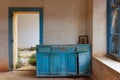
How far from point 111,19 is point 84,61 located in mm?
1503

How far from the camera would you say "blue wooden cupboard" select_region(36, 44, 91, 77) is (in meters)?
6.07

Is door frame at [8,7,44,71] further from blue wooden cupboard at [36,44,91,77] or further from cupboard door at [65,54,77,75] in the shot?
cupboard door at [65,54,77,75]

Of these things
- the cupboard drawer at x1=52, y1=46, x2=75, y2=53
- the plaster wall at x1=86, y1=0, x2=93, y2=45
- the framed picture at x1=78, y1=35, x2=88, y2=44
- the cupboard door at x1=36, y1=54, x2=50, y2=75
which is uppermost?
the plaster wall at x1=86, y1=0, x2=93, y2=45

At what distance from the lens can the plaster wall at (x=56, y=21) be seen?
6.79 m

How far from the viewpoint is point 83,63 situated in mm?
6121

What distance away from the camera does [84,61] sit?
6129 mm

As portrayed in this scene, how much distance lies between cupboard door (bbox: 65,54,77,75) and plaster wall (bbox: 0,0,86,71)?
0.84 meters

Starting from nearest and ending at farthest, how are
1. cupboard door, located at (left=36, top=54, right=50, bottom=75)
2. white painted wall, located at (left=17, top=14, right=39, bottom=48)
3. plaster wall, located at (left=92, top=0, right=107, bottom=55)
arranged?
plaster wall, located at (left=92, top=0, right=107, bottom=55) < cupboard door, located at (left=36, top=54, right=50, bottom=75) < white painted wall, located at (left=17, top=14, right=39, bottom=48)

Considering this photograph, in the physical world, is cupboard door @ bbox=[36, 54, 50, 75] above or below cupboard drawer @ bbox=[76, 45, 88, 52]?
below

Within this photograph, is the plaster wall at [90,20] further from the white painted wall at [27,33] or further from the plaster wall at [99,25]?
the white painted wall at [27,33]

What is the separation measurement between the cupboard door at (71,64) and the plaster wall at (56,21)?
84 centimetres

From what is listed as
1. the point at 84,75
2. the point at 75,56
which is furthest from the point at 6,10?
the point at 84,75

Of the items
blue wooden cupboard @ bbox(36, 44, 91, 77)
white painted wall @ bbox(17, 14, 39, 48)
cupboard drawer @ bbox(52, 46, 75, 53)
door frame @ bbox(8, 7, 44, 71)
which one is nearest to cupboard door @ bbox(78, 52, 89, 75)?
blue wooden cupboard @ bbox(36, 44, 91, 77)

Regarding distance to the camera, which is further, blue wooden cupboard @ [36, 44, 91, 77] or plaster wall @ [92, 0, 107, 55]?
blue wooden cupboard @ [36, 44, 91, 77]
